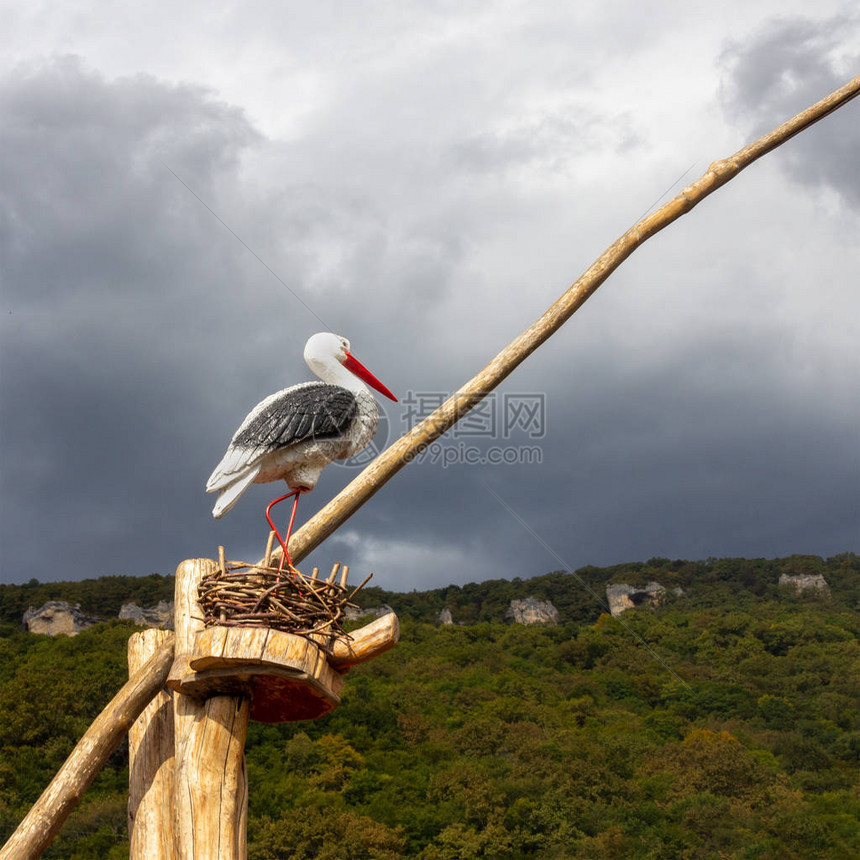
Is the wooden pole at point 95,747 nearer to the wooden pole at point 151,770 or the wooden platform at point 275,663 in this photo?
the wooden pole at point 151,770

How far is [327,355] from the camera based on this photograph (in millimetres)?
6016

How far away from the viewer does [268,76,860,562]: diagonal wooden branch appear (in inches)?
207

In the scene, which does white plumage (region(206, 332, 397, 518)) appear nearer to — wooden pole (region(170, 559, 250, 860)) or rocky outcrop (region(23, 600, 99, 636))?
wooden pole (region(170, 559, 250, 860))

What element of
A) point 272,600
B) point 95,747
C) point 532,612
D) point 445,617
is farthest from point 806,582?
point 272,600

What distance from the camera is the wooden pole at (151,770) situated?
4625 mm

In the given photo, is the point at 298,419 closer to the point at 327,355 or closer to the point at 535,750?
the point at 327,355

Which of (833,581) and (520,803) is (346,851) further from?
(833,581)

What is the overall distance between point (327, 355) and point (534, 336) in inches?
53.9

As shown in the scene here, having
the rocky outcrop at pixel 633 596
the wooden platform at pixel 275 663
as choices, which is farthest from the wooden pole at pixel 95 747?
the rocky outcrop at pixel 633 596

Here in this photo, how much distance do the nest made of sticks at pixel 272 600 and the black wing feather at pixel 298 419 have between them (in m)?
1.02

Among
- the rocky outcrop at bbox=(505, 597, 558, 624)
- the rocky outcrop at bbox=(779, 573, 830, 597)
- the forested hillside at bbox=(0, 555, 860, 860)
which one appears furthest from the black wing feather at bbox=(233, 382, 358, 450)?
the rocky outcrop at bbox=(505, 597, 558, 624)

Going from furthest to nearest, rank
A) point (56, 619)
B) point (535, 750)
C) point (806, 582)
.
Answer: point (806, 582) < point (56, 619) < point (535, 750)

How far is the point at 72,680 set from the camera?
2844cm

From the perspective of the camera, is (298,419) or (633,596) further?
(633,596)
